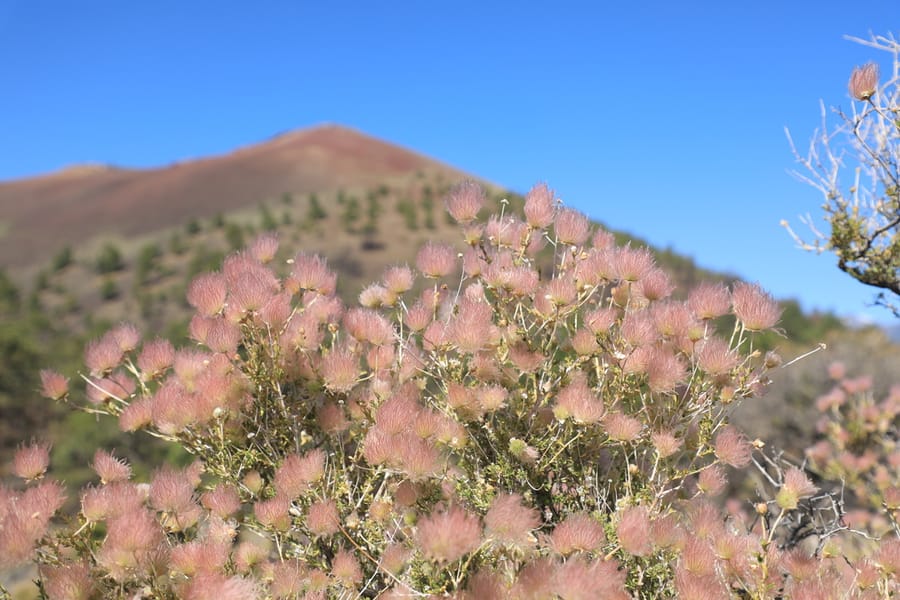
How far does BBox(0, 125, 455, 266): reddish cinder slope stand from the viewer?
184 feet

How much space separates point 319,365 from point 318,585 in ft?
2.55

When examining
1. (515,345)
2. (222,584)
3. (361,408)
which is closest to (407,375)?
(361,408)

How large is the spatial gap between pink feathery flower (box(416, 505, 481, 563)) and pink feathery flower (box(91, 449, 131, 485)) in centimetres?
133

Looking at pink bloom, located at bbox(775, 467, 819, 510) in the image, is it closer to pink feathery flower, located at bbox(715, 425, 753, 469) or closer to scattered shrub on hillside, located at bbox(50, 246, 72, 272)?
pink feathery flower, located at bbox(715, 425, 753, 469)

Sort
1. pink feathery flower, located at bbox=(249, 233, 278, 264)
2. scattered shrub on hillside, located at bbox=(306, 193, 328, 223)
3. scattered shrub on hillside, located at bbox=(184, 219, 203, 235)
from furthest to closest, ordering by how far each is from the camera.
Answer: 1. scattered shrub on hillside, located at bbox=(184, 219, 203, 235)
2. scattered shrub on hillside, located at bbox=(306, 193, 328, 223)
3. pink feathery flower, located at bbox=(249, 233, 278, 264)

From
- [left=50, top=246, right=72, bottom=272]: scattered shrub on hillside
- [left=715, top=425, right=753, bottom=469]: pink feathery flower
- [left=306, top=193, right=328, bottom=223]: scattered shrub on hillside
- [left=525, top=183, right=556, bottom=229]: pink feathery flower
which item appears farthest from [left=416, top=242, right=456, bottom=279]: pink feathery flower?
[left=50, top=246, right=72, bottom=272]: scattered shrub on hillside

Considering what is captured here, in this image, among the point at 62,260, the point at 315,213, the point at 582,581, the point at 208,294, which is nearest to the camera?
the point at 582,581

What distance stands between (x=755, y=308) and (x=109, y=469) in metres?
2.15

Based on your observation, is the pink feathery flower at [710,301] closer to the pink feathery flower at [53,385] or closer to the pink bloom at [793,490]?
the pink bloom at [793,490]

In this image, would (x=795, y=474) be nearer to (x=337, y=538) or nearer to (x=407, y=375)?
(x=407, y=375)

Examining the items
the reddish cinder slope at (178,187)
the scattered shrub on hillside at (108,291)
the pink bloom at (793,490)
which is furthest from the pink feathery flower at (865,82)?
the reddish cinder slope at (178,187)

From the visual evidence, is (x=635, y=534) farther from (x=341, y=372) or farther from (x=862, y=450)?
(x=862, y=450)

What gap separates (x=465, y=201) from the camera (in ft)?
8.80

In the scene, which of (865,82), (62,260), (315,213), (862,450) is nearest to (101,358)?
(865,82)
